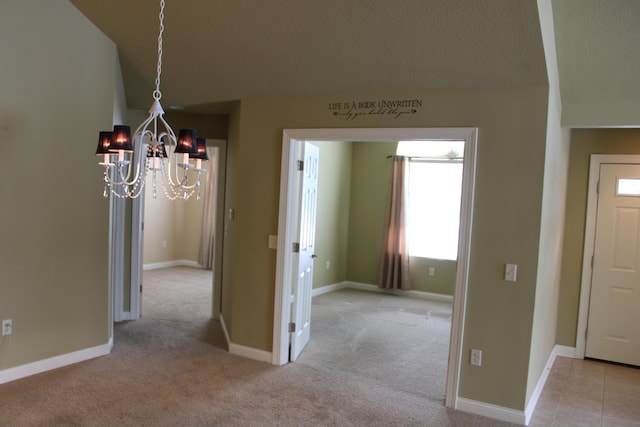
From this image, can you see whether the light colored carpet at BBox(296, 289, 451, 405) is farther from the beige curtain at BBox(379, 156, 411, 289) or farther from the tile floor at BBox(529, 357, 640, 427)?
the tile floor at BBox(529, 357, 640, 427)

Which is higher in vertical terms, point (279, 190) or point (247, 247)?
point (279, 190)

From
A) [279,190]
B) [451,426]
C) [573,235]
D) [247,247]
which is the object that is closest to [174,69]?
[279,190]

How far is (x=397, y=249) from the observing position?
7.04 metres

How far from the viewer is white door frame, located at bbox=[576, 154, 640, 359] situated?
4.57 meters

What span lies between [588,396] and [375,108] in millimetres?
3029

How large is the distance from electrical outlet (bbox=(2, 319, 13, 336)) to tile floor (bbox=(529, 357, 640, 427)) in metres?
3.94

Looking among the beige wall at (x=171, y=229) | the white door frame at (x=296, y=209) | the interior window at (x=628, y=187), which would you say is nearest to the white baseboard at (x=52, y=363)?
the white door frame at (x=296, y=209)

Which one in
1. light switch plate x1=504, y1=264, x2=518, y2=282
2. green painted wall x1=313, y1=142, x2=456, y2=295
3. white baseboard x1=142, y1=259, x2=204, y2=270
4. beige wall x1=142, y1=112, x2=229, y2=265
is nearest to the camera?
light switch plate x1=504, y1=264, x2=518, y2=282

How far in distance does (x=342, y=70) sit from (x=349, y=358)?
2.63 m

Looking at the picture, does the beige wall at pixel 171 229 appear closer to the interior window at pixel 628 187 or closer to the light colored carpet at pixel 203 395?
the light colored carpet at pixel 203 395

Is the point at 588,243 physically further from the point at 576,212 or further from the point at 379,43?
the point at 379,43

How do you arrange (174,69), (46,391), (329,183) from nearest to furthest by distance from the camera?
(46,391), (174,69), (329,183)

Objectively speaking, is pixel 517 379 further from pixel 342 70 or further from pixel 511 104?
pixel 342 70

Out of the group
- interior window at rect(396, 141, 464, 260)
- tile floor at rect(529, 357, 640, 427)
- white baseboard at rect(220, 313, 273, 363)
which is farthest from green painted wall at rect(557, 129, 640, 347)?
white baseboard at rect(220, 313, 273, 363)
